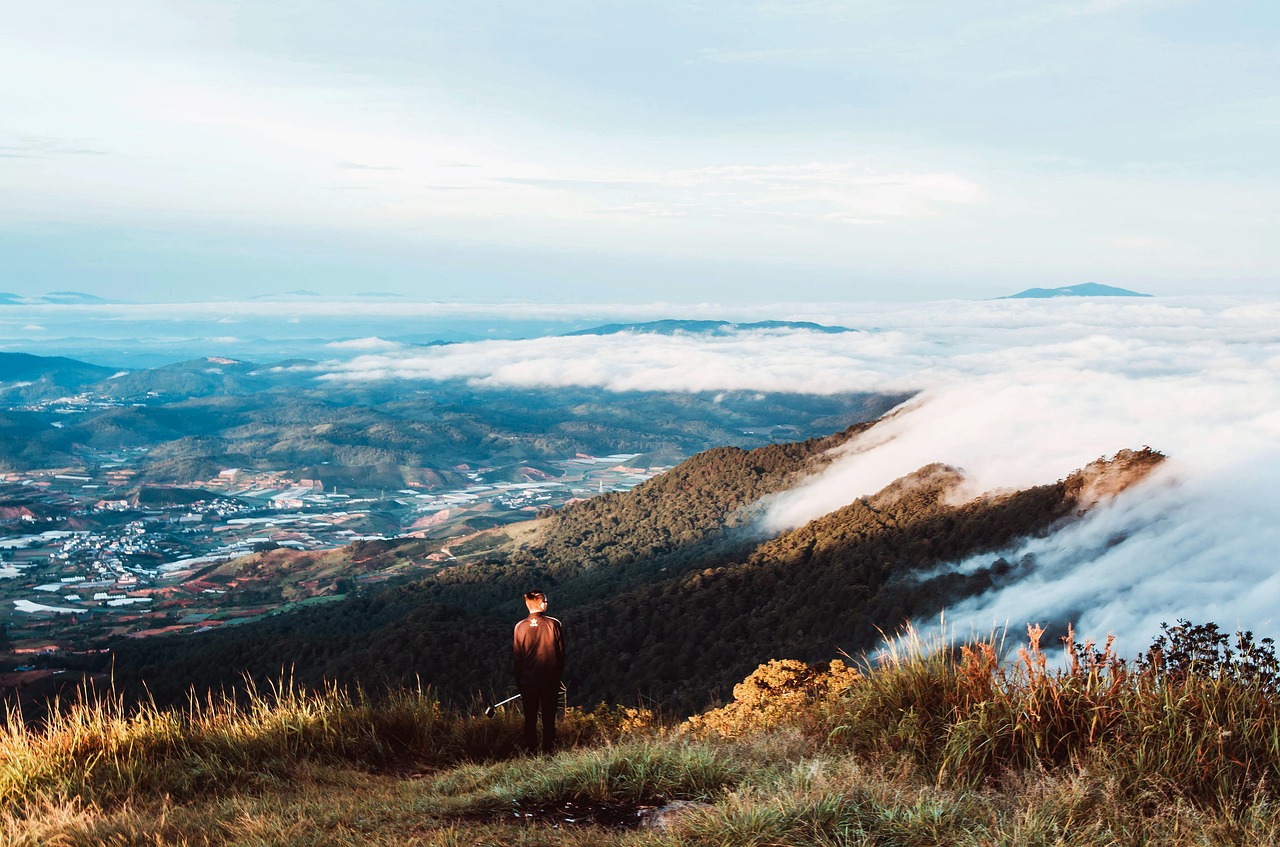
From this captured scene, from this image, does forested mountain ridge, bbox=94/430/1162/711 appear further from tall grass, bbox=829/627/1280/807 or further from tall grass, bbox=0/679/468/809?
tall grass, bbox=829/627/1280/807

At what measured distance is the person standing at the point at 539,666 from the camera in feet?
30.0

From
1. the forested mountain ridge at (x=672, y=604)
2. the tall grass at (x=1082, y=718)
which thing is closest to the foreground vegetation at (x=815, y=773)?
the tall grass at (x=1082, y=718)

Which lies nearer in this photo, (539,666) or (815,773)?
(815,773)

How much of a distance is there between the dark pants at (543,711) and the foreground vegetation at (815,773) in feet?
2.11

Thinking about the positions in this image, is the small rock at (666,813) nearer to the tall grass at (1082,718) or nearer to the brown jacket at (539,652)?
the tall grass at (1082,718)

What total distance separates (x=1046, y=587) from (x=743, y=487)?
57.2m

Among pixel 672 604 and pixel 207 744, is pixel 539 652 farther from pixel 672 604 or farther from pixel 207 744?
pixel 672 604

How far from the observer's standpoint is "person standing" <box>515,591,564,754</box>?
913 centimetres

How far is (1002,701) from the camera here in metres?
6.99

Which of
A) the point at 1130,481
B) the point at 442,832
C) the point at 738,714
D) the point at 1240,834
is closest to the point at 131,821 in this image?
the point at 442,832

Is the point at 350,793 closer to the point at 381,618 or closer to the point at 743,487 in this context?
the point at 381,618

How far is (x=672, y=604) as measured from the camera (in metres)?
63.2

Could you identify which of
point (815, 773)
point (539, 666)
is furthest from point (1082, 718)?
point (539, 666)

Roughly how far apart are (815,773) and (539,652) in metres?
3.75
